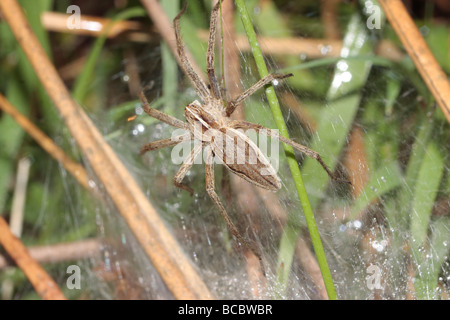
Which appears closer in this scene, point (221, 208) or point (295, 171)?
point (295, 171)

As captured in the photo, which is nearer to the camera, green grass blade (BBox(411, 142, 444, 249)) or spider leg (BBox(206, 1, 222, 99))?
green grass blade (BBox(411, 142, 444, 249))

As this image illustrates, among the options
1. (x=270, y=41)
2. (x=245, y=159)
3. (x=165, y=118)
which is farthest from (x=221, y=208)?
(x=270, y=41)

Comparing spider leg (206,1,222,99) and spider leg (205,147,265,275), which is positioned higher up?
spider leg (206,1,222,99)

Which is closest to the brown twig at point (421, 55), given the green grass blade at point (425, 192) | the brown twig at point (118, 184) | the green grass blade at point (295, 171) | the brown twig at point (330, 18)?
the green grass blade at point (425, 192)

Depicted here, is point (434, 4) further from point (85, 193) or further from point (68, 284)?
point (68, 284)

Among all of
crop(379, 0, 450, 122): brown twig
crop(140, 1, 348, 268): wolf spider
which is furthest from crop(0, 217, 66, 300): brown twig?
crop(379, 0, 450, 122): brown twig

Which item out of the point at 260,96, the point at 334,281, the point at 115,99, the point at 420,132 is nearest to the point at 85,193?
the point at 115,99

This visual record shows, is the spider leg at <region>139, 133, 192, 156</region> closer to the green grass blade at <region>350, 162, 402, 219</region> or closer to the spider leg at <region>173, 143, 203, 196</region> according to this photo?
the spider leg at <region>173, 143, 203, 196</region>

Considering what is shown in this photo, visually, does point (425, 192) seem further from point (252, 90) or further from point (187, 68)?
point (187, 68)
